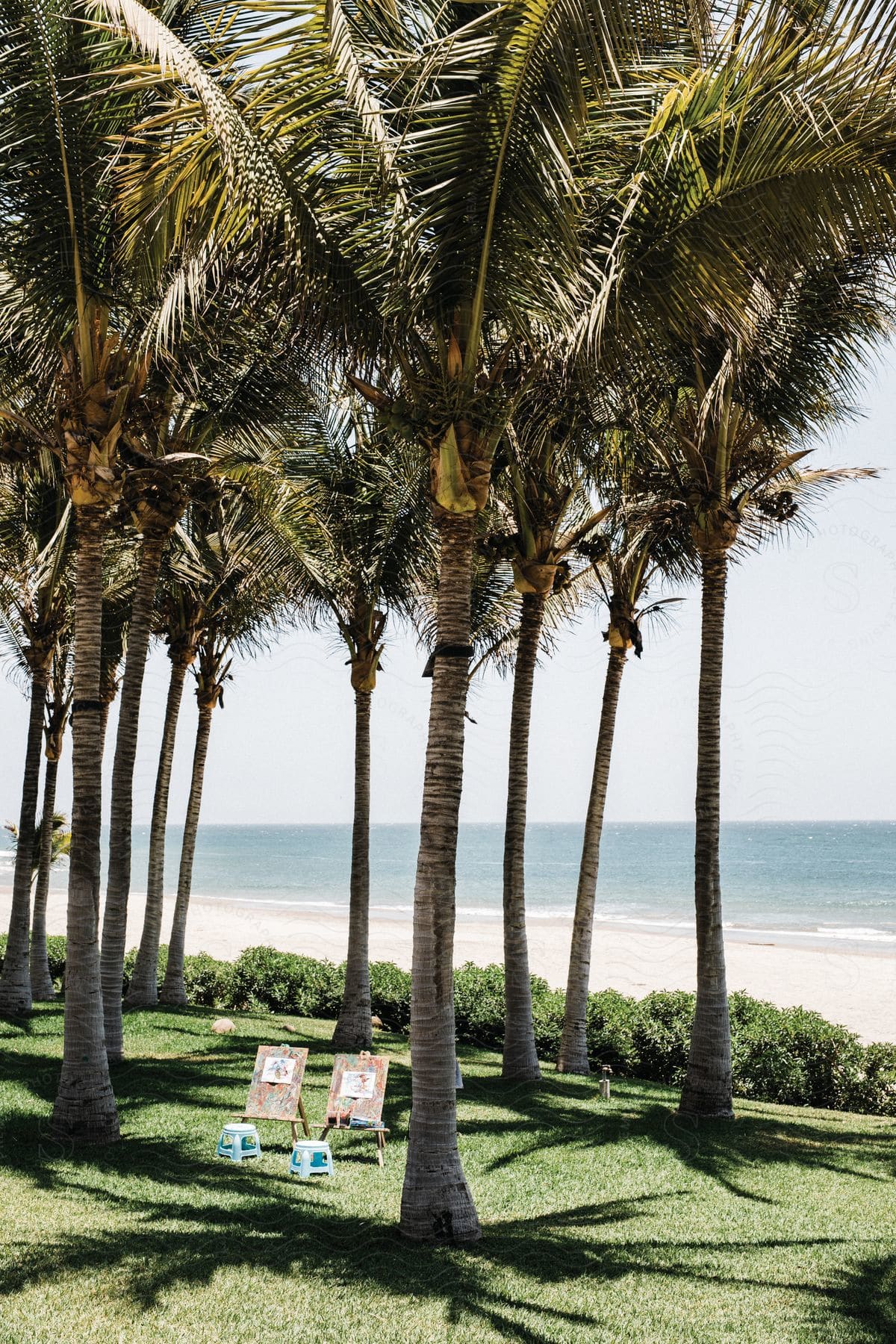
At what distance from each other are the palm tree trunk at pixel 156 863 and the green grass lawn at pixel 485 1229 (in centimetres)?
488

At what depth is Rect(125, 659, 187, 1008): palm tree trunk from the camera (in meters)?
14.9

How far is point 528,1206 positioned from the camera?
272 inches

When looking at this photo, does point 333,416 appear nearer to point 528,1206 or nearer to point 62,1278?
point 528,1206

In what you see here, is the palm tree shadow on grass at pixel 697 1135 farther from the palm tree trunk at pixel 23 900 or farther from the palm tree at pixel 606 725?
the palm tree trunk at pixel 23 900

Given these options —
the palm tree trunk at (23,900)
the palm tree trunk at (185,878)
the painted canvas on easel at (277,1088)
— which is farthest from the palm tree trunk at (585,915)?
the palm tree trunk at (23,900)

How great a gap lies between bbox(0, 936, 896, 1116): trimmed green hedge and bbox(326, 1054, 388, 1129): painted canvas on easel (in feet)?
5.81

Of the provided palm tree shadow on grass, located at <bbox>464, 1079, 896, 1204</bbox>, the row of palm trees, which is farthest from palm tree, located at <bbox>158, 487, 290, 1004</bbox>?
palm tree shadow on grass, located at <bbox>464, 1079, 896, 1204</bbox>

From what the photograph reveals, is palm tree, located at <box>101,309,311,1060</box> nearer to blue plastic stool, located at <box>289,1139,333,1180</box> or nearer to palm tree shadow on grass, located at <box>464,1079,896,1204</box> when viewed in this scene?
blue plastic stool, located at <box>289,1139,333,1180</box>

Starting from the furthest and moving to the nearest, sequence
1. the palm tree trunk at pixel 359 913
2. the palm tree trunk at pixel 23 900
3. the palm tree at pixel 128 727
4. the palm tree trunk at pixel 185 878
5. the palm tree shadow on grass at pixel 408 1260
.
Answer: the palm tree trunk at pixel 185 878
the palm tree trunk at pixel 23 900
the palm tree trunk at pixel 359 913
the palm tree at pixel 128 727
the palm tree shadow on grass at pixel 408 1260

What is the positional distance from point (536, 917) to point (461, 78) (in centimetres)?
5085

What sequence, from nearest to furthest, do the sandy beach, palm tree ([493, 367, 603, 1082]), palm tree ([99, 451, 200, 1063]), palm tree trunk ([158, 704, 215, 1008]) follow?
palm tree ([99, 451, 200, 1063]), palm tree ([493, 367, 603, 1082]), palm tree trunk ([158, 704, 215, 1008]), the sandy beach

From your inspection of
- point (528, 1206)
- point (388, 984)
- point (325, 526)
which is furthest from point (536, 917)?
point (528, 1206)

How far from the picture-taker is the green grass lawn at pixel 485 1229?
4820 millimetres

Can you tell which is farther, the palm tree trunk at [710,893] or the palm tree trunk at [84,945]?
the palm tree trunk at [710,893]
